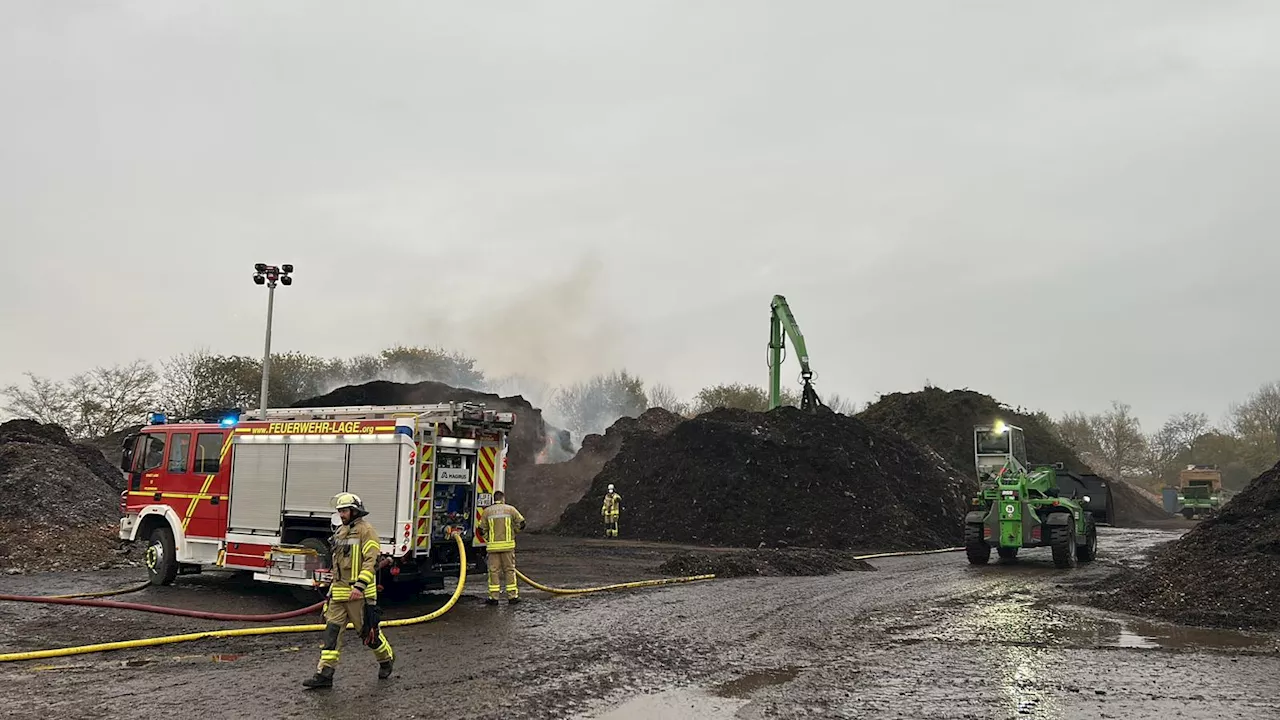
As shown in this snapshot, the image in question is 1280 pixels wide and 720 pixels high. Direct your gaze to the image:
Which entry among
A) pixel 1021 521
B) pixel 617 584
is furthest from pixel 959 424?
pixel 617 584

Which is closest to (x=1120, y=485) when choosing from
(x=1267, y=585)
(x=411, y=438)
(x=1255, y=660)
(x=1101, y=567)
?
(x=1101, y=567)

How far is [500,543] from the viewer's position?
42.0 ft

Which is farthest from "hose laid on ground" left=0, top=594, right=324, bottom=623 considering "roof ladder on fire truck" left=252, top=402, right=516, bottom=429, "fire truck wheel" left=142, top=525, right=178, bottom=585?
"roof ladder on fire truck" left=252, top=402, right=516, bottom=429

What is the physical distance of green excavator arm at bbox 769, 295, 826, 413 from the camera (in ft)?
115

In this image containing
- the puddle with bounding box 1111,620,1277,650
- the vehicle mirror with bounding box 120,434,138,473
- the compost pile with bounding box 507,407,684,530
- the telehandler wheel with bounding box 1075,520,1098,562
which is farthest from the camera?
the compost pile with bounding box 507,407,684,530

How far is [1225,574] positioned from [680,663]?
1007 centimetres

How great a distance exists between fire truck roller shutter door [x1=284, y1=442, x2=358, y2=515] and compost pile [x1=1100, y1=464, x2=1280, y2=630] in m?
12.5

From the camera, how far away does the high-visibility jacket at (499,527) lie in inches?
504

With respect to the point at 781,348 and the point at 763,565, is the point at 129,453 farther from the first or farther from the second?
the point at 781,348

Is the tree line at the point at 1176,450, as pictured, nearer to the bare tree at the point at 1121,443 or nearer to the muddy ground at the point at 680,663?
the bare tree at the point at 1121,443

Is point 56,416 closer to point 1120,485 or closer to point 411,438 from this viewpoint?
point 411,438

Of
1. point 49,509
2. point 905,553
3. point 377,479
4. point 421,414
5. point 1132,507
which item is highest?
point 421,414

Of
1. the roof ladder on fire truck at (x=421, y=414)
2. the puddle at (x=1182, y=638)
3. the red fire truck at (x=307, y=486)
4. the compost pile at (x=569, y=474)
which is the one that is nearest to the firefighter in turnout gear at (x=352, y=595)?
the red fire truck at (x=307, y=486)

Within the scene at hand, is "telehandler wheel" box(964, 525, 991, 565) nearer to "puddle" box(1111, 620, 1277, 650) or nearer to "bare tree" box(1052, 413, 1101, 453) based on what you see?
"puddle" box(1111, 620, 1277, 650)
